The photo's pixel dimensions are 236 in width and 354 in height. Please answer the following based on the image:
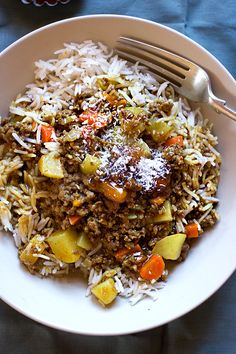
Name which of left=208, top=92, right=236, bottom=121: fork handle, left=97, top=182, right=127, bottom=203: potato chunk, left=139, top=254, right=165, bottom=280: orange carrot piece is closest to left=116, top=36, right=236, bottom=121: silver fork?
left=208, top=92, right=236, bottom=121: fork handle

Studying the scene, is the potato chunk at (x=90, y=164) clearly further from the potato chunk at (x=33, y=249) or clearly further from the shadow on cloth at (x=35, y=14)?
the shadow on cloth at (x=35, y=14)

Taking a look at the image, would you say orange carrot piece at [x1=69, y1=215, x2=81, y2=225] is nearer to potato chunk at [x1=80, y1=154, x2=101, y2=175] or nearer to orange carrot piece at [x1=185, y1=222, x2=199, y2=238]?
potato chunk at [x1=80, y1=154, x2=101, y2=175]

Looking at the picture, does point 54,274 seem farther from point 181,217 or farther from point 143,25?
point 143,25

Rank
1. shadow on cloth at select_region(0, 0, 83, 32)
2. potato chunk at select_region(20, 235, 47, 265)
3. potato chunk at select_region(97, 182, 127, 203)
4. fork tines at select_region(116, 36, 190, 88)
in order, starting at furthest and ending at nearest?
shadow on cloth at select_region(0, 0, 83, 32), fork tines at select_region(116, 36, 190, 88), potato chunk at select_region(20, 235, 47, 265), potato chunk at select_region(97, 182, 127, 203)

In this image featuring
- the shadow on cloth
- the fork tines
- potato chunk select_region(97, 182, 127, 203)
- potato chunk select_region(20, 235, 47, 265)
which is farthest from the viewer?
the shadow on cloth

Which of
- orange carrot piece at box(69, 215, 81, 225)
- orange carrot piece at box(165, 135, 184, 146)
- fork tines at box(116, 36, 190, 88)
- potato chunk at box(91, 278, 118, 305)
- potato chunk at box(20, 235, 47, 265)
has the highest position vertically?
fork tines at box(116, 36, 190, 88)

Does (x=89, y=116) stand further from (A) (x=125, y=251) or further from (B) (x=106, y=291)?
(B) (x=106, y=291)
